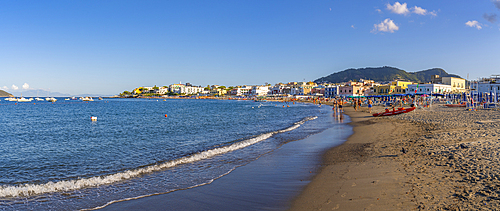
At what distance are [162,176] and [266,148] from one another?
17.2ft

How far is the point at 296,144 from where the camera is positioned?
496 inches

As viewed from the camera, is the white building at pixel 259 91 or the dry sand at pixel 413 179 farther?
the white building at pixel 259 91

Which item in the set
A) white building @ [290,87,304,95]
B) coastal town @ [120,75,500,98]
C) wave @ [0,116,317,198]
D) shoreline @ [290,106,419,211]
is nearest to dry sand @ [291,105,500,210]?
shoreline @ [290,106,419,211]

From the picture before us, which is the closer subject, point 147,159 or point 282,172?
point 282,172

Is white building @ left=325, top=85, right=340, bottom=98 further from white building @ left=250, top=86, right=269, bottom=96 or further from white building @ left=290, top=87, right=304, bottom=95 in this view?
white building @ left=250, top=86, right=269, bottom=96

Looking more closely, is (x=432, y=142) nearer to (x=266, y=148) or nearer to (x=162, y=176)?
(x=266, y=148)

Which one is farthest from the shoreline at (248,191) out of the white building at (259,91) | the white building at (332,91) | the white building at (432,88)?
the white building at (259,91)

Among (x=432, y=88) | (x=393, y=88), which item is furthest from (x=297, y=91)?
(x=432, y=88)

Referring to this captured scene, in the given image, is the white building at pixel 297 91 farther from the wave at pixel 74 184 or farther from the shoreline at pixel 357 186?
the wave at pixel 74 184

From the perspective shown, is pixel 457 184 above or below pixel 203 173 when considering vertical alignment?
above

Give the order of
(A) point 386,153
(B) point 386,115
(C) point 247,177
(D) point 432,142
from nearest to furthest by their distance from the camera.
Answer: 1. (C) point 247,177
2. (A) point 386,153
3. (D) point 432,142
4. (B) point 386,115

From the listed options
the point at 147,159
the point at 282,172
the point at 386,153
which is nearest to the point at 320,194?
the point at 282,172

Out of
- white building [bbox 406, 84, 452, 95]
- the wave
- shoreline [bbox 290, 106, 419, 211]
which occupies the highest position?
white building [bbox 406, 84, 452, 95]

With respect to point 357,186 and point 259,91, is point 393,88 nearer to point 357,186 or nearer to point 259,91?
point 357,186
